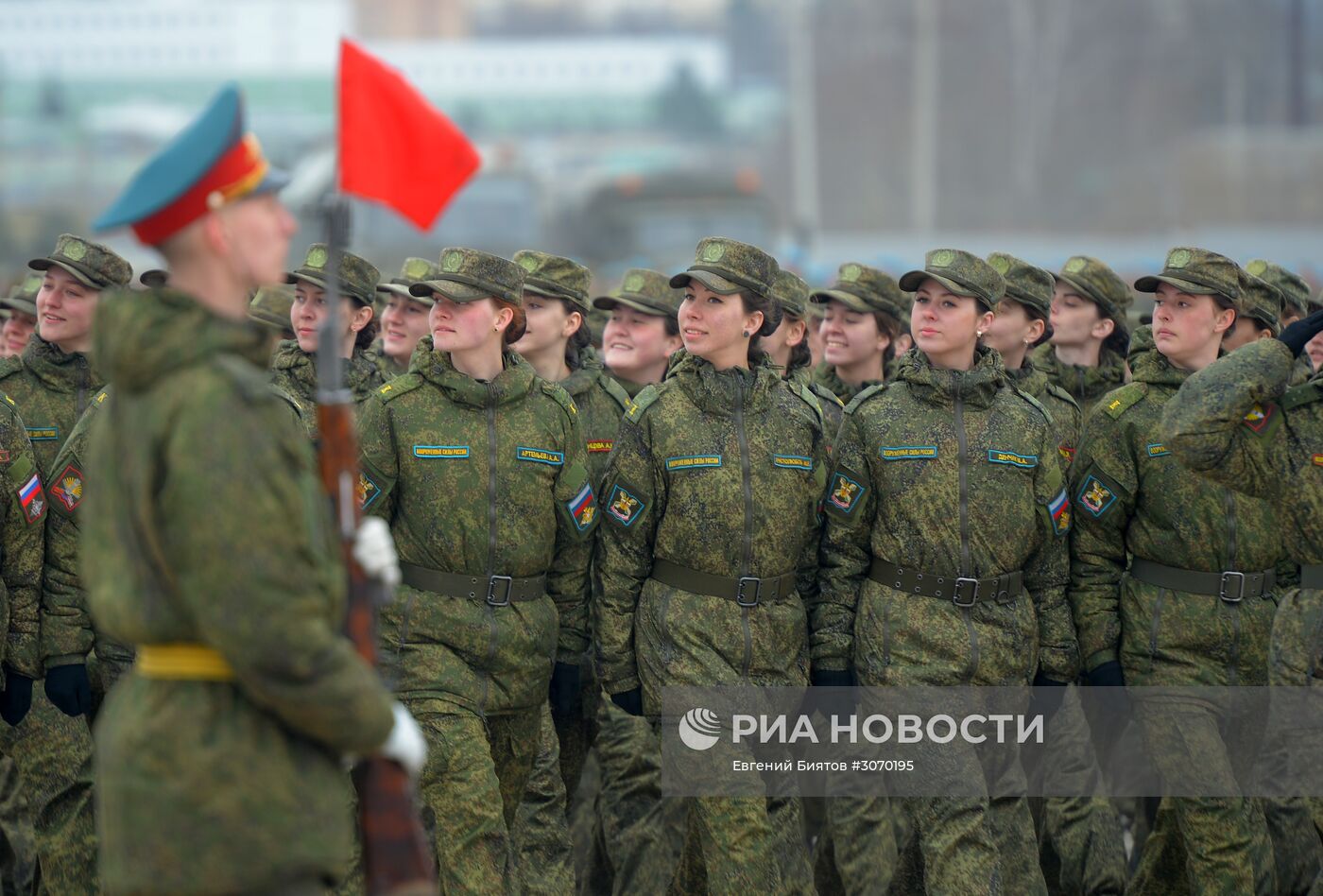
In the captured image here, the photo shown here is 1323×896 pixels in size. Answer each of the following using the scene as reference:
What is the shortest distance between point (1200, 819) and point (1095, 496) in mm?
1228

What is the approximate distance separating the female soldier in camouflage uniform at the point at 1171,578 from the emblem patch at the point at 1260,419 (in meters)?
0.57

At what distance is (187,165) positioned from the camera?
3.79 metres

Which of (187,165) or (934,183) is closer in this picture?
(187,165)

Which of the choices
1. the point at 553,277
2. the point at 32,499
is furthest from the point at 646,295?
the point at 32,499

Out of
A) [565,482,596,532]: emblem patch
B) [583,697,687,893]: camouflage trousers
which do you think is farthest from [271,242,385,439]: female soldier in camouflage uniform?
[583,697,687,893]: camouflage trousers

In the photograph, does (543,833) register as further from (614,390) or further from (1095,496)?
(1095,496)

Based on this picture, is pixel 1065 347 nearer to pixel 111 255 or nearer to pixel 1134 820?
pixel 1134 820

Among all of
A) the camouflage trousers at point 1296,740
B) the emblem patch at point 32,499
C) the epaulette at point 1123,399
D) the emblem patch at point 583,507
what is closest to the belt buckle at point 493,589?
the emblem patch at point 583,507

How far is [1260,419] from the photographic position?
5805 millimetres

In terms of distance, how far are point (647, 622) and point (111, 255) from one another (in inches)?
110

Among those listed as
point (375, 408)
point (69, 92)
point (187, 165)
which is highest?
point (187, 165)

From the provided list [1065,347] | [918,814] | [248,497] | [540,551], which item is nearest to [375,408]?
[540,551]

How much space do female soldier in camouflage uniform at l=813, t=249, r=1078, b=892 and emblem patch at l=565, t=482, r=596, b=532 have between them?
0.86 m

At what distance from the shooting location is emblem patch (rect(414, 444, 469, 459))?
625 cm
